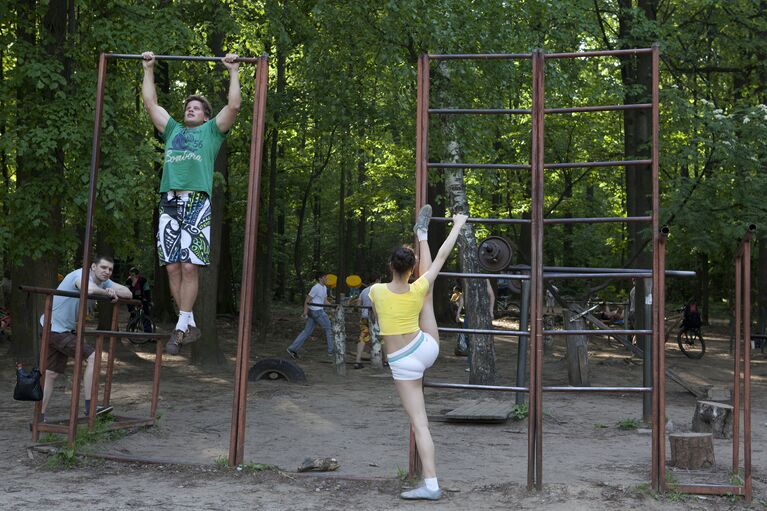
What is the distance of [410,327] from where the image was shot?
6.27 meters

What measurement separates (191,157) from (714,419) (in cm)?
597

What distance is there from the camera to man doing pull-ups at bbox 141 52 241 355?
666 centimetres

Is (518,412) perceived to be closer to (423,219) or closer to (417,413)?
(417,413)

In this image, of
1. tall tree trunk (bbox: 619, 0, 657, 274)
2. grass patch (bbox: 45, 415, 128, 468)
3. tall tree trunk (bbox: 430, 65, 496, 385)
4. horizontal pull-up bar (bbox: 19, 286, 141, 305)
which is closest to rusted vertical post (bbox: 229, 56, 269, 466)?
grass patch (bbox: 45, 415, 128, 468)

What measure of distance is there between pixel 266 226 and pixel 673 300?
19.2m

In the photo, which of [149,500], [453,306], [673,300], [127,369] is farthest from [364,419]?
[673,300]

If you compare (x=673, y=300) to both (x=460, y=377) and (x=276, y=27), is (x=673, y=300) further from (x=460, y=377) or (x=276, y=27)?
(x=276, y=27)

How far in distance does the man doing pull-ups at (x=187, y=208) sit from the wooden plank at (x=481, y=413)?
471 cm

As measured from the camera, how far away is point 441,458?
850 centimetres

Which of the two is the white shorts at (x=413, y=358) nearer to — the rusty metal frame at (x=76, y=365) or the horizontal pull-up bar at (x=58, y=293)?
the rusty metal frame at (x=76, y=365)

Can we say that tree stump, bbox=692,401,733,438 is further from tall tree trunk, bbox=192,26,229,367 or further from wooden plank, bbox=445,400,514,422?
tall tree trunk, bbox=192,26,229,367

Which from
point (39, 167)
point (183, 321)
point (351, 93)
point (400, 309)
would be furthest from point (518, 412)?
point (39, 167)

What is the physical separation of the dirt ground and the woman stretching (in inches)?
21.9

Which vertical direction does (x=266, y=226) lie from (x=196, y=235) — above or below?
above
